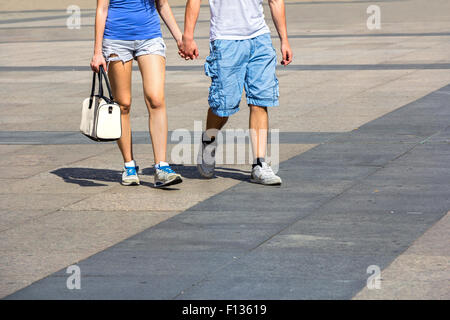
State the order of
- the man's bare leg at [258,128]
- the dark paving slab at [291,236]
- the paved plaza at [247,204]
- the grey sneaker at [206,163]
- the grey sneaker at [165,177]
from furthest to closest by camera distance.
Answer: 1. the grey sneaker at [206,163]
2. the man's bare leg at [258,128]
3. the grey sneaker at [165,177]
4. the paved plaza at [247,204]
5. the dark paving slab at [291,236]

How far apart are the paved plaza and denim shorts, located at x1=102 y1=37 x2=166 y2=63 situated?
0.98 meters

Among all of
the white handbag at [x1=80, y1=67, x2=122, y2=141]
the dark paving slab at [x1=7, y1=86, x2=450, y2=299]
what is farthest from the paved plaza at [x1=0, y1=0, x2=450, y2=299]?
the white handbag at [x1=80, y1=67, x2=122, y2=141]

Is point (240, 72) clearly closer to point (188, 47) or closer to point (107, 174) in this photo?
point (188, 47)

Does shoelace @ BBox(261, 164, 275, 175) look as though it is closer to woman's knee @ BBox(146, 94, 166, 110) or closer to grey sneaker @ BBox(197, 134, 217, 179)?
grey sneaker @ BBox(197, 134, 217, 179)

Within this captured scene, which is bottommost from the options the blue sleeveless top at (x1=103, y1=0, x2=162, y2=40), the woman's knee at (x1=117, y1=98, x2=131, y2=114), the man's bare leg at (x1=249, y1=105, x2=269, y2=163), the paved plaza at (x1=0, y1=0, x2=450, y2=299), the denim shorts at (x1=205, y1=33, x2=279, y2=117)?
the paved plaza at (x1=0, y1=0, x2=450, y2=299)

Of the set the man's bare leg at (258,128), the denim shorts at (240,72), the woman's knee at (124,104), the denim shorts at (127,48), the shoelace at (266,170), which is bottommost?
the shoelace at (266,170)

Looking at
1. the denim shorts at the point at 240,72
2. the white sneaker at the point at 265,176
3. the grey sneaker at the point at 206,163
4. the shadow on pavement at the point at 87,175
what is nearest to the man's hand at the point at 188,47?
the denim shorts at the point at 240,72

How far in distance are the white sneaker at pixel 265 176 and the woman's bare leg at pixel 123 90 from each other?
3.18 feet

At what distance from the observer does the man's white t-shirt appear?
722 cm

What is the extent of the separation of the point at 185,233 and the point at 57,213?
1104 millimetres

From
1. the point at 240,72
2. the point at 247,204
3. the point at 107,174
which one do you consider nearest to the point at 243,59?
the point at 240,72

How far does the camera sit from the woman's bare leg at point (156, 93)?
7.30 m

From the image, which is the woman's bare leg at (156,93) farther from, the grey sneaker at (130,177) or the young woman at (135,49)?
the grey sneaker at (130,177)

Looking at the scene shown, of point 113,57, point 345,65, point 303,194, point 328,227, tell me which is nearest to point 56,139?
point 113,57
